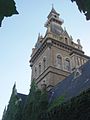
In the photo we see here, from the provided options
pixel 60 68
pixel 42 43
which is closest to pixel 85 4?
pixel 60 68

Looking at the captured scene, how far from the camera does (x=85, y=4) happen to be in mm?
1333

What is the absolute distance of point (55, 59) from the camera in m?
37.3

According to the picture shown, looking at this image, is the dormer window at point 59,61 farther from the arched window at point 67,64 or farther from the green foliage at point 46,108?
the green foliage at point 46,108

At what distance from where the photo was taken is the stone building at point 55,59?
117 feet

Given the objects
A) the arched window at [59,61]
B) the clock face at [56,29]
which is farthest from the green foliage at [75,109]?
the clock face at [56,29]

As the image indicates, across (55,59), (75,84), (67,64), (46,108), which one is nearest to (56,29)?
(67,64)

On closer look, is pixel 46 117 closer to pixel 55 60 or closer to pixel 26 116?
pixel 26 116

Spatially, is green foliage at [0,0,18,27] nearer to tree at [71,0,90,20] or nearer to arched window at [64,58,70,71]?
tree at [71,0,90,20]

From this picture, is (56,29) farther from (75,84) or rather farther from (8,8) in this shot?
(8,8)

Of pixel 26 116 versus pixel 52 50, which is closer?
pixel 26 116

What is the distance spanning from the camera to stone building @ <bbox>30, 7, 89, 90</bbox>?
35.6 meters

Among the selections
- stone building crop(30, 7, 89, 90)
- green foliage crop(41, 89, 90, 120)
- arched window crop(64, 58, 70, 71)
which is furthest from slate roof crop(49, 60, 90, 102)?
arched window crop(64, 58, 70, 71)

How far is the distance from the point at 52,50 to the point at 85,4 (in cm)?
3654

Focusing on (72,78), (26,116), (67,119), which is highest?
(72,78)
